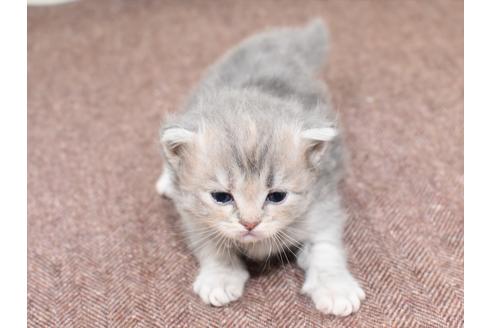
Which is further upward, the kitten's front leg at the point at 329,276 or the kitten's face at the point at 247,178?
the kitten's face at the point at 247,178

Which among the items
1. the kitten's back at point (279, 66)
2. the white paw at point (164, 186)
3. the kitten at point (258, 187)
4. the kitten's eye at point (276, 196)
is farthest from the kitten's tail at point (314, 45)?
the kitten's eye at point (276, 196)

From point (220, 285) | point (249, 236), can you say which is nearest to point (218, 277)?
point (220, 285)

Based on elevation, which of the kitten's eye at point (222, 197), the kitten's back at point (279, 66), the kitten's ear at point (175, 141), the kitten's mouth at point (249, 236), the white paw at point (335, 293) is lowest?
the white paw at point (335, 293)

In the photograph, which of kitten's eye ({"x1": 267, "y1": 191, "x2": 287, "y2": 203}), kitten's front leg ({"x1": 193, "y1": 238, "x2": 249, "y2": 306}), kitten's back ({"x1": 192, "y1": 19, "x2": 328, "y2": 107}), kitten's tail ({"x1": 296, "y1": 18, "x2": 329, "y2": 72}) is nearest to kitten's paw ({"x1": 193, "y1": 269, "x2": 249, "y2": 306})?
kitten's front leg ({"x1": 193, "y1": 238, "x2": 249, "y2": 306})

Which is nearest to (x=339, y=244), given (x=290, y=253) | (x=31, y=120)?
(x=290, y=253)

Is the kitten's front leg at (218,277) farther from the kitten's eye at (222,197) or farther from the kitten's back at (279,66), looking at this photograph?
the kitten's back at (279,66)

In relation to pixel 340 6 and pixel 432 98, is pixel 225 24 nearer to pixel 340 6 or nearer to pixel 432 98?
pixel 340 6

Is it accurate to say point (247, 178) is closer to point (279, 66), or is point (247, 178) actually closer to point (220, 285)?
point (220, 285)
